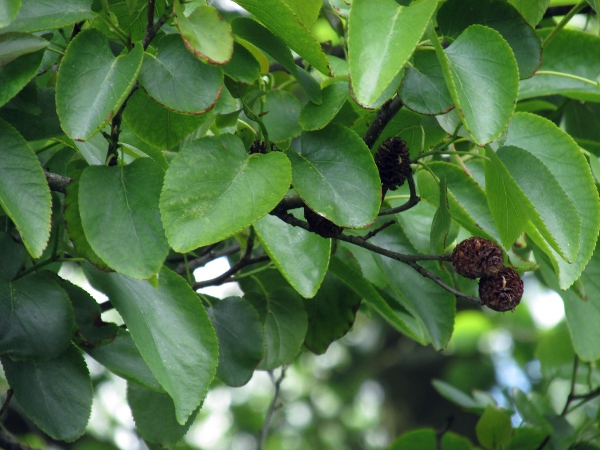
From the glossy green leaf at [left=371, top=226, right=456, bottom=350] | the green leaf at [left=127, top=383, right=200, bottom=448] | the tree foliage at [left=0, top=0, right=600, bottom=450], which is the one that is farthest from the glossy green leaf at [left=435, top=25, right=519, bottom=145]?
the green leaf at [left=127, top=383, right=200, bottom=448]

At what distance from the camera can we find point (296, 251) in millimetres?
740

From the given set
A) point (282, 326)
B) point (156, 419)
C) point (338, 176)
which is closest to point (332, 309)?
point (282, 326)

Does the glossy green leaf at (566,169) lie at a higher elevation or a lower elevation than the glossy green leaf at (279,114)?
→ higher

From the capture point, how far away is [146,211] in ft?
2.13

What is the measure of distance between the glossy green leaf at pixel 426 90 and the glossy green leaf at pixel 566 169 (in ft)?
0.36

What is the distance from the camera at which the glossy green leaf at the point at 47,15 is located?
62 centimetres

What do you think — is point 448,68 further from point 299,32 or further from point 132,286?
point 132,286

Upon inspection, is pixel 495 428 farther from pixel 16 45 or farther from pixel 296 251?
pixel 16 45

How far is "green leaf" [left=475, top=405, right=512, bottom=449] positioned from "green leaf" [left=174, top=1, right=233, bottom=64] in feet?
2.90

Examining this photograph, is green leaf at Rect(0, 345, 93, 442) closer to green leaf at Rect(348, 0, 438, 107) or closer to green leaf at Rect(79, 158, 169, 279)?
green leaf at Rect(79, 158, 169, 279)

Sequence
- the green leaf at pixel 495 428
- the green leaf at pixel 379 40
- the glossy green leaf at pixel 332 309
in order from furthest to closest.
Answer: the green leaf at pixel 495 428, the glossy green leaf at pixel 332 309, the green leaf at pixel 379 40

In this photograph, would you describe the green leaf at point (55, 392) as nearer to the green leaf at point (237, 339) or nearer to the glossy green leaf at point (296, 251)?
the green leaf at point (237, 339)

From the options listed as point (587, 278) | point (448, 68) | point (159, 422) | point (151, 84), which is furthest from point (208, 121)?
point (587, 278)

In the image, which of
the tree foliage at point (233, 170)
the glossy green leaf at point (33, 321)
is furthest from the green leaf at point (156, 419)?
the glossy green leaf at point (33, 321)
